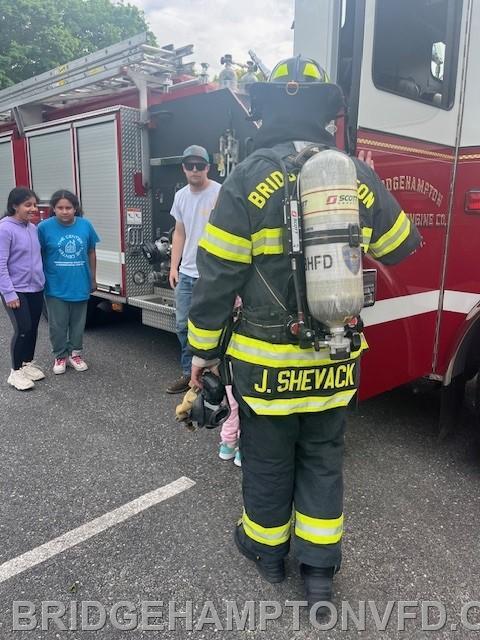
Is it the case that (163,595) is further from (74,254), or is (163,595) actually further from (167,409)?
(74,254)

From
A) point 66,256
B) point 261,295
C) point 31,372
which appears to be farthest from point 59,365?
point 261,295

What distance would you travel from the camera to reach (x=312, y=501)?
2.06 meters

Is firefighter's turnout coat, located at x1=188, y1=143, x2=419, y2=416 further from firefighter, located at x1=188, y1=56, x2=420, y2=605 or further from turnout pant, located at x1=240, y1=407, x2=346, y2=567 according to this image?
turnout pant, located at x1=240, y1=407, x2=346, y2=567

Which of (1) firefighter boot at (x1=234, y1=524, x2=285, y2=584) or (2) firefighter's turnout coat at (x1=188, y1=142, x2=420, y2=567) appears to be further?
(1) firefighter boot at (x1=234, y1=524, x2=285, y2=584)

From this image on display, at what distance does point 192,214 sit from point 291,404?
228cm

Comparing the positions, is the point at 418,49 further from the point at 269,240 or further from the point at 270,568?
the point at 270,568

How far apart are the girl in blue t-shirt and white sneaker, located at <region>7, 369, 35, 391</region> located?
341 millimetres

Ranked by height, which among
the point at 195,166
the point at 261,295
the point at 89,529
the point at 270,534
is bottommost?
the point at 89,529

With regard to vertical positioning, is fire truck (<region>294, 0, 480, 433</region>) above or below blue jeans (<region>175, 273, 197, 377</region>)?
above

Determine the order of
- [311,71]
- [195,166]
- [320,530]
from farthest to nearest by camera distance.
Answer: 1. [195,166]
2. [320,530]
3. [311,71]

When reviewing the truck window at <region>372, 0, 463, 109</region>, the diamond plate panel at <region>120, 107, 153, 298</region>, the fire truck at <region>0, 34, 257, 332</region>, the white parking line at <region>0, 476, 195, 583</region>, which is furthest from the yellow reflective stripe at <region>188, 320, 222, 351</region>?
the diamond plate panel at <region>120, 107, 153, 298</region>

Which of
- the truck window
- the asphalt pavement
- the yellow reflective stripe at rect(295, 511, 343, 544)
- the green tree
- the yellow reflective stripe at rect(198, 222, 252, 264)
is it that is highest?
the green tree

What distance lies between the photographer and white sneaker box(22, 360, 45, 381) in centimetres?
444

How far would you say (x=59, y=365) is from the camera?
467cm
